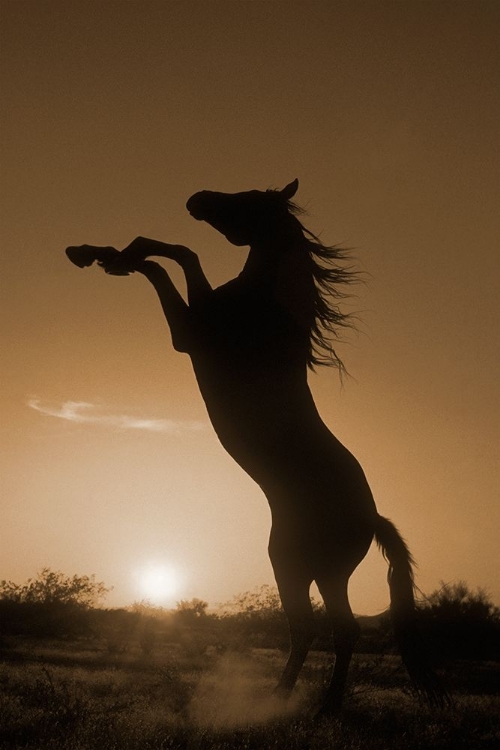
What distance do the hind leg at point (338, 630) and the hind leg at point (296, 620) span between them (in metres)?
0.16

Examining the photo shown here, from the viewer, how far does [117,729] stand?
426 centimetres

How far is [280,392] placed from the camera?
467cm

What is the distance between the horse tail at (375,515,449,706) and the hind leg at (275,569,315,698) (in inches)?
34.5

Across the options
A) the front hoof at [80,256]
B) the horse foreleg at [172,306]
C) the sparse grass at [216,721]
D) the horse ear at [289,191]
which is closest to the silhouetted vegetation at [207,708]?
the sparse grass at [216,721]

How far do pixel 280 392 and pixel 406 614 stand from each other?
7.27 ft

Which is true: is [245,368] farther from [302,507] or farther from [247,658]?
[247,658]

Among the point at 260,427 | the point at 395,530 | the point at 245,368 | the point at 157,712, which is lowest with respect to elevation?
the point at 157,712

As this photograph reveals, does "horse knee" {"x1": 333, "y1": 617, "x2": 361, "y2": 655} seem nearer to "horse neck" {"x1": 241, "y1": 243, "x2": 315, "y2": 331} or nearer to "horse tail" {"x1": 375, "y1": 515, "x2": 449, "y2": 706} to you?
"horse tail" {"x1": 375, "y1": 515, "x2": 449, "y2": 706}

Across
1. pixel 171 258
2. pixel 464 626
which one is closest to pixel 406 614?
pixel 171 258

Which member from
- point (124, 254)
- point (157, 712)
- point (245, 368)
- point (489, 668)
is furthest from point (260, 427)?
point (489, 668)

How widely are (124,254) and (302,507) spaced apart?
220 cm

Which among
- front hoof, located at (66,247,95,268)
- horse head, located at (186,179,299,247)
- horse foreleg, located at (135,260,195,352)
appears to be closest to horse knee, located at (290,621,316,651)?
horse foreleg, located at (135,260,195,352)

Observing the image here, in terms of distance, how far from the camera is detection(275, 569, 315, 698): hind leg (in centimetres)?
478

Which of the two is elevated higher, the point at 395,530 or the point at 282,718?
the point at 395,530
